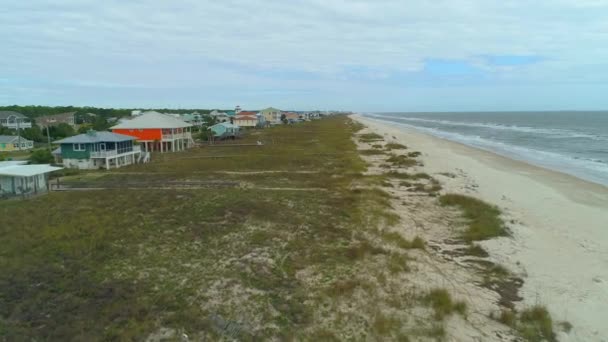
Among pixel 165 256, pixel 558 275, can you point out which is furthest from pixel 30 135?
pixel 558 275

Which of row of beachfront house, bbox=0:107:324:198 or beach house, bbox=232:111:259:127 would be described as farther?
beach house, bbox=232:111:259:127

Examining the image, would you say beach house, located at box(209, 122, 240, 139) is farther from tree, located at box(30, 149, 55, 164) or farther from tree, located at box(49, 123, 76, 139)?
tree, located at box(30, 149, 55, 164)

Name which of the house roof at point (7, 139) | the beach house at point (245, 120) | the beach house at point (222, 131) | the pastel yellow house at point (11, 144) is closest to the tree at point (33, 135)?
the pastel yellow house at point (11, 144)

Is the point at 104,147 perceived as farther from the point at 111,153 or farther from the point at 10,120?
the point at 10,120

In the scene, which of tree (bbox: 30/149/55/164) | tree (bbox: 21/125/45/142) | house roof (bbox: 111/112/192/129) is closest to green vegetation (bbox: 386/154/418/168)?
house roof (bbox: 111/112/192/129)

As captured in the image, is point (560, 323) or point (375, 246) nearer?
point (560, 323)

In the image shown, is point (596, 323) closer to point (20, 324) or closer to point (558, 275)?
point (558, 275)
